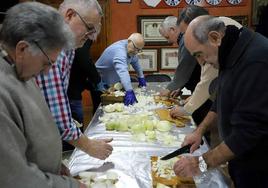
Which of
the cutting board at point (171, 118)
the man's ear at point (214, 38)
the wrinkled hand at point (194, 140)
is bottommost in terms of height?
the cutting board at point (171, 118)

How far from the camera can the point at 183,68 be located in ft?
11.0

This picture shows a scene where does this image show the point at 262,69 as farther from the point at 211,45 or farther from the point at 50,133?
the point at 50,133

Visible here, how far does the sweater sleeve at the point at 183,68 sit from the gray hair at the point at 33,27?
2.30 metres

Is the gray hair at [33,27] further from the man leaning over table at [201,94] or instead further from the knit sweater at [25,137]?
the man leaning over table at [201,94]

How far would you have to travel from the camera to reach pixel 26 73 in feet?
3.51

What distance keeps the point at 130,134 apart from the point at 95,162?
545 mm

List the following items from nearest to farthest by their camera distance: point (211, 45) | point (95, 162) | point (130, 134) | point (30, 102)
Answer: point (30, 102)
point (211, 45)
point (95, 162)
point (130, 134)

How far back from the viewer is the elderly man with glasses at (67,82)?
4.80ft

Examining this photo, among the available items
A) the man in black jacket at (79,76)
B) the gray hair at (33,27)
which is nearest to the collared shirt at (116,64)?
the man in black jacket at (79,76)

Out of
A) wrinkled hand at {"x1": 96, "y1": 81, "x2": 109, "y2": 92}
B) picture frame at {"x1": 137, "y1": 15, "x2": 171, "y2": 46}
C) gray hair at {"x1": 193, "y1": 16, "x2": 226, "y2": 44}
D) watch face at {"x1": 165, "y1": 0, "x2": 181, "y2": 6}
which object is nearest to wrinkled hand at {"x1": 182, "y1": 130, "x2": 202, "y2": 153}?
gray hair at {"x1": 193, "y1": 16, "x2": 226, "y2": 44}

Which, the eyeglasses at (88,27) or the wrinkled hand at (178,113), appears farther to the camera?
the wrinkled hand at (178,113)

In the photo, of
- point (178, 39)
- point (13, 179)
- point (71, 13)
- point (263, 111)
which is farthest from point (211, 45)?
point (178, 39)

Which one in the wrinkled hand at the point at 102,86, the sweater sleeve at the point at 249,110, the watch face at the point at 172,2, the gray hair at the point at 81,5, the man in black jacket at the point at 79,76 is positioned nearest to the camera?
the sweater sleeve at the point at 249,110

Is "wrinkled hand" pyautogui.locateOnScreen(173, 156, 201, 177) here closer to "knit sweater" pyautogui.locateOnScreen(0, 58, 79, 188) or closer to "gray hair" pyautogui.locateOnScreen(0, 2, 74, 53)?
"knit sweater" pyautogui.locateOnScreen(0, 58, 79, 188)
